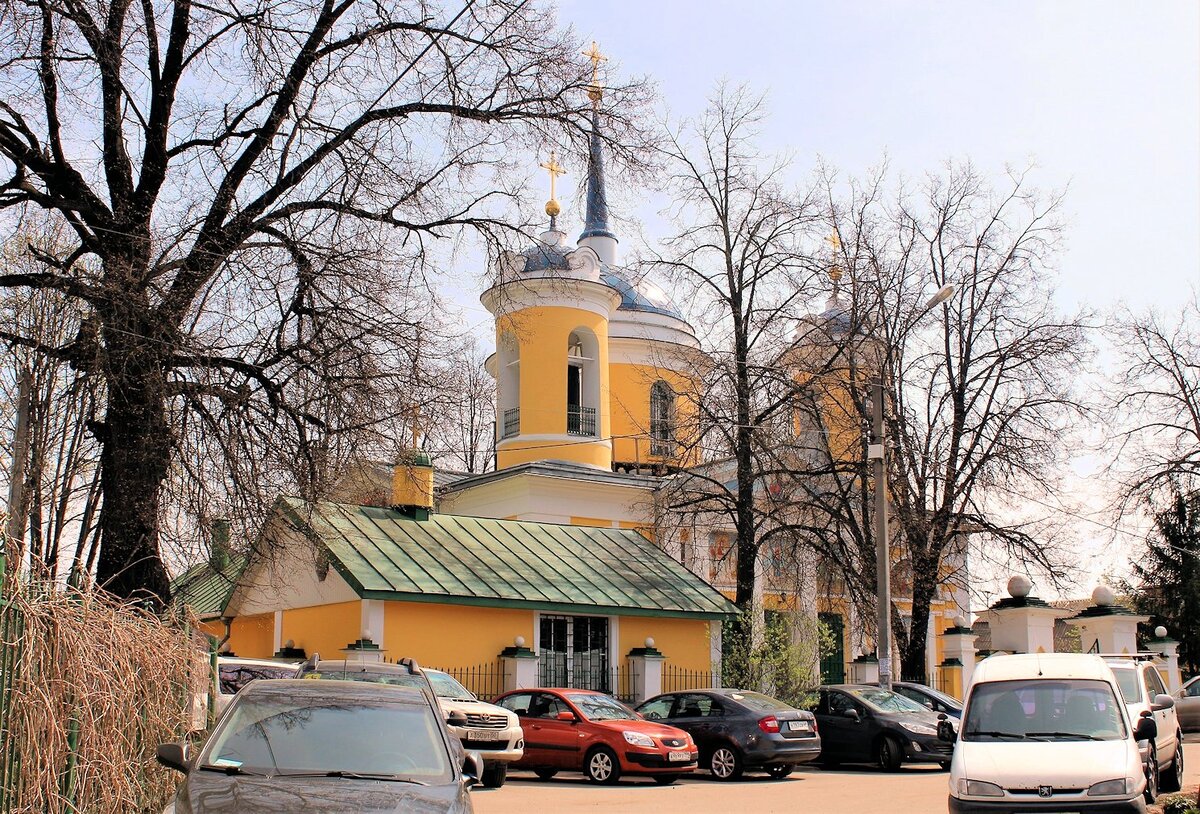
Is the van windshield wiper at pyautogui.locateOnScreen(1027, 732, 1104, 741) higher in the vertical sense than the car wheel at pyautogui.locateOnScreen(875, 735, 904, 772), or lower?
higher

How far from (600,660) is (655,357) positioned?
649 inches

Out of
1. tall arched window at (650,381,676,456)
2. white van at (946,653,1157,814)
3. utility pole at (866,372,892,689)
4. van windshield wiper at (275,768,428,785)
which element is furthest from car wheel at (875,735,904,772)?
van windshield wiper at (275,768,428,785)

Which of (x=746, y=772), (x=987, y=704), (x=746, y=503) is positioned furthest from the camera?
(x=746, y=503)

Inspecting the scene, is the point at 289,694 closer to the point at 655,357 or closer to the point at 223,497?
the point at 223,497

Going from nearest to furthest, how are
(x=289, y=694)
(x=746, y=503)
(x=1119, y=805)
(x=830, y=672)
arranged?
1. (x=289, y=694)
2. (x=1119, y=805)
3. (x=746, y=503)
4. (x=830, y=672)

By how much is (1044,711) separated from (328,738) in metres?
8.29

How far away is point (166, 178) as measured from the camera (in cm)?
1855

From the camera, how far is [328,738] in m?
8.55

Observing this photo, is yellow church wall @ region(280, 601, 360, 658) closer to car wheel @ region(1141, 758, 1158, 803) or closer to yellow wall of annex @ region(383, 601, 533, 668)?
yellow wall of annex @ region(383, 601, 533, 668)

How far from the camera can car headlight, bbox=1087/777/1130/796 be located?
11930 mm

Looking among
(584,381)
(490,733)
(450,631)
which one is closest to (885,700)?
(490,733)

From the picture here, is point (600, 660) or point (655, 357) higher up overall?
point (655, 357)

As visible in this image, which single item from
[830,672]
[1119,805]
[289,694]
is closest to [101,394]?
[289,694]

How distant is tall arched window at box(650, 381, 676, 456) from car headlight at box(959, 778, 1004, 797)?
24.3 meters
